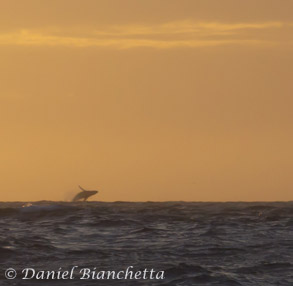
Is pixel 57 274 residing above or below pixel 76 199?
below

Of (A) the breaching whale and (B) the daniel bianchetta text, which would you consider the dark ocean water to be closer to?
(B) the daniel bianchetta text

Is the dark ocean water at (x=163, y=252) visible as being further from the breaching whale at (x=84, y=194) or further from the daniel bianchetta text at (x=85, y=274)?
the breaching whale at (x=84, y=194)

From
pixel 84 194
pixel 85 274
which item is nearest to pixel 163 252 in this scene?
pixel 85 274

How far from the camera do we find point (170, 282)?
84.7ft

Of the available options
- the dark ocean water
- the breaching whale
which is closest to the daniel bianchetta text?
the dark ocean water

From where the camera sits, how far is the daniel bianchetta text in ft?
86.3

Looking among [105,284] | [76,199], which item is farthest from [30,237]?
[76,199]

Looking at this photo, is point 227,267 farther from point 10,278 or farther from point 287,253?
point 10,278

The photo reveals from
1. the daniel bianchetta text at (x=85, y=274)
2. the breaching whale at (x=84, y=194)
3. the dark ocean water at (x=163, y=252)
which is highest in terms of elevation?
the breaching whale at (x=84, y=194)

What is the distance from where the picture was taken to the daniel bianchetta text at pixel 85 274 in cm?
2631

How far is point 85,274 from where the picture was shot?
2695 cm

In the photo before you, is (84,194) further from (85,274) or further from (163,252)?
(85,274)

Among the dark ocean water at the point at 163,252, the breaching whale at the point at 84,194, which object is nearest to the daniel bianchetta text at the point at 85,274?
the dark ocean water at the point at 163,252

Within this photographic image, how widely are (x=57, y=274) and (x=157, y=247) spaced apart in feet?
32.3
